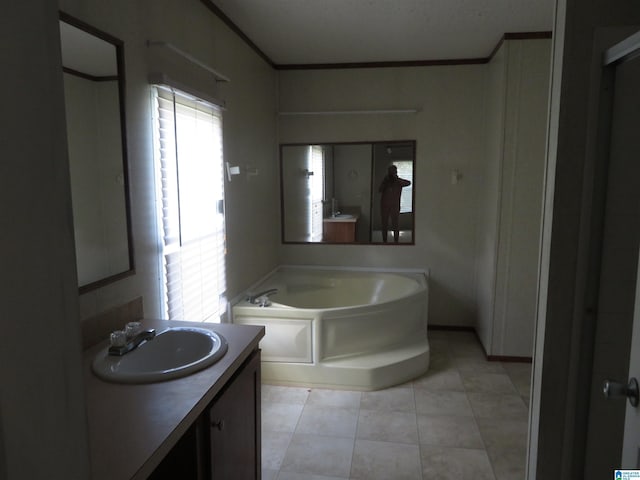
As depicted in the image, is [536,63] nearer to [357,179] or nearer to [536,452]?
[357,179]

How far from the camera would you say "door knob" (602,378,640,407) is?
3.53 feet

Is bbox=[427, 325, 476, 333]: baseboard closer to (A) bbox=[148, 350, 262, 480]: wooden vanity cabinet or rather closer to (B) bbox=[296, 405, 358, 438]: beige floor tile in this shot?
(B) bbox=[296, 405, 358, 438]: beige floor tile

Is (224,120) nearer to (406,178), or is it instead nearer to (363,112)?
(363,112)

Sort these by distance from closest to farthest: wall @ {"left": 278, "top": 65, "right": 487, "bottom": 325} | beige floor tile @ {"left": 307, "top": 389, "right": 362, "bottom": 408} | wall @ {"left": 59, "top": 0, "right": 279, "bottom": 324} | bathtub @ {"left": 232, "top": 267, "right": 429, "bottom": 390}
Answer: wall @ {"left": 59, "top": 0, "right": 279, "bottom": 324} → beige floor tile @ {"left": 307, "top": 389, "right": 362, "bottom": 408} → bathtub @ {"left": 232, "top": 267, "right": 429, "bottom": 390} → wall @ {"left": 278, "top": 65, "right": 487, "bottom": 325}

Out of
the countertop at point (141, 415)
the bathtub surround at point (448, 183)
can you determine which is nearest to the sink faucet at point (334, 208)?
the bathtub surround at point (448, 183)

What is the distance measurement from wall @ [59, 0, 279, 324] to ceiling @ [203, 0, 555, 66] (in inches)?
9.3

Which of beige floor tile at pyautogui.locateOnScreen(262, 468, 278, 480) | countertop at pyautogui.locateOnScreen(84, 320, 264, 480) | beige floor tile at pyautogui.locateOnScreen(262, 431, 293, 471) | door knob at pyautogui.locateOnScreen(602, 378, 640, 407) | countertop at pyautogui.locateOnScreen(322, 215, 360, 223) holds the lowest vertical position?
beige floor tile at pyautogui.locateOnScreen(262, 431, 293, 471)

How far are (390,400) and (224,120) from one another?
2193 millimetres

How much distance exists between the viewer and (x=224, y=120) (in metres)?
2.94

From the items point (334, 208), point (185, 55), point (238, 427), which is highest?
point (185, 55)

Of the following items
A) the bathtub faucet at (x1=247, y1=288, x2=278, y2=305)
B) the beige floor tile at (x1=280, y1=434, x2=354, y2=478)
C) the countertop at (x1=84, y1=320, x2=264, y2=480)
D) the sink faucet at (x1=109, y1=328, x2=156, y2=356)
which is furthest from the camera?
the bathtub faucet at (x1=247, y1=288, x2=278, y2=305)

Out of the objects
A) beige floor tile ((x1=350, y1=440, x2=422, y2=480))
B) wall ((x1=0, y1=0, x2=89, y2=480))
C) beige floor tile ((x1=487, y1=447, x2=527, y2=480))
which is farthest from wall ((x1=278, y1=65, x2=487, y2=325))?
wall ((x1=0, y1=0, x2=89, y2=480))

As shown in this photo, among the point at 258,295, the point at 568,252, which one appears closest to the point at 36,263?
the point at 568,252

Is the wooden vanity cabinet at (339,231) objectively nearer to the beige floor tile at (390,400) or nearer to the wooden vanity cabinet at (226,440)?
the beige floor tile at (390,400)
